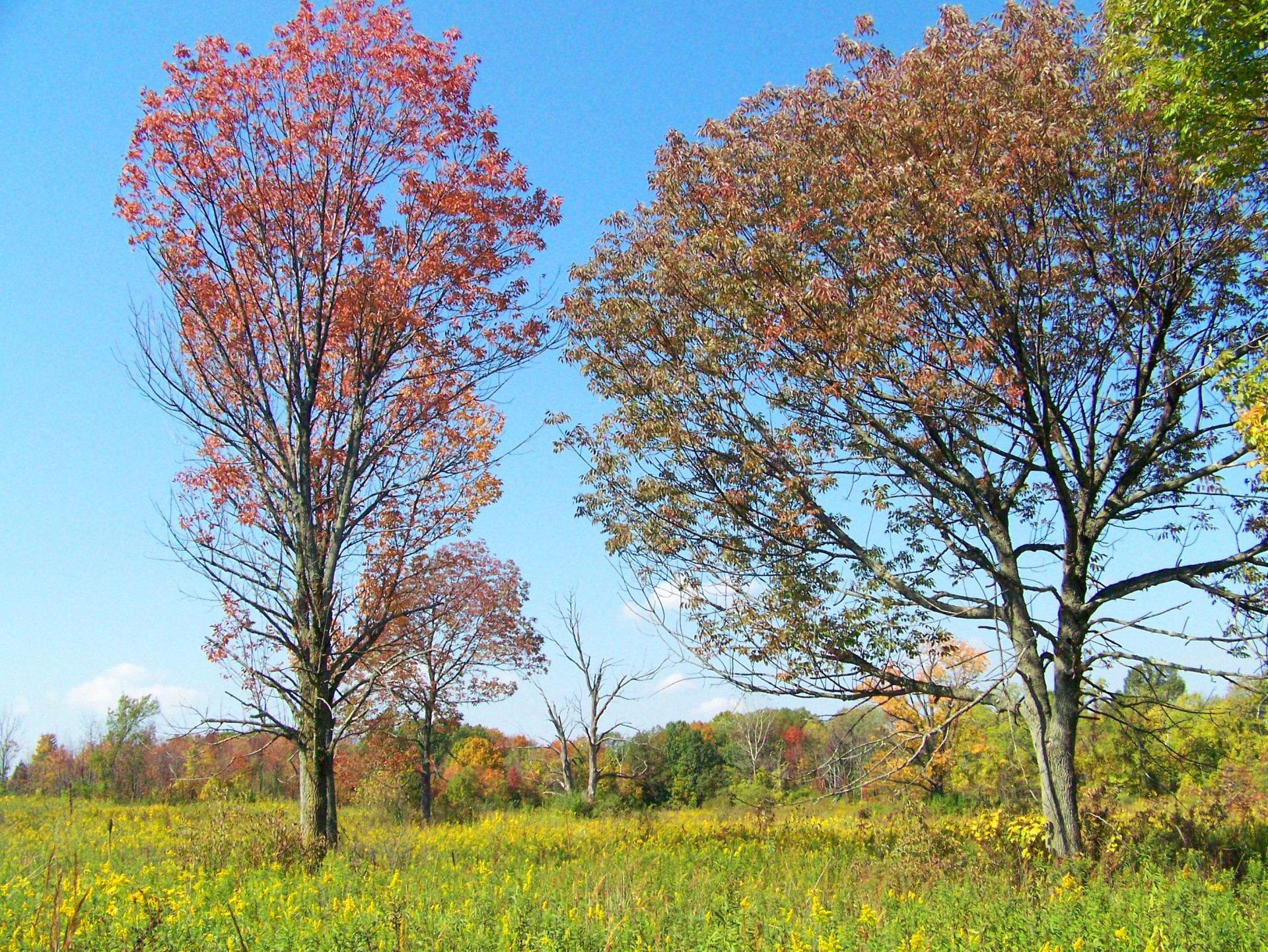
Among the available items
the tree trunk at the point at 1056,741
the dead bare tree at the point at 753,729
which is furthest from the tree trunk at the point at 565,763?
the tree trunk at the point at 1056,741

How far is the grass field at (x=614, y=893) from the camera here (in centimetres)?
445

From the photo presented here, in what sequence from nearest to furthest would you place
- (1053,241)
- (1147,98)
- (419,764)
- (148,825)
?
1. (1147,98)
2. (1053,241)
3. (148,825)
4. (419,764)

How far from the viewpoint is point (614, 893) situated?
6.30 m

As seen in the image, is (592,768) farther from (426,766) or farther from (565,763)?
(426,766)

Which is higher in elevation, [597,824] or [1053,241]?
[1053,241]

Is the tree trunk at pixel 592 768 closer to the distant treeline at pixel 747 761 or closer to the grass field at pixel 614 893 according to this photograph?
the distant treeline at pixel 747 761

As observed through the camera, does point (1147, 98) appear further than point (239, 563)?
No

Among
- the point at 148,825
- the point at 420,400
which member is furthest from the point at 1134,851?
the point at 148,825

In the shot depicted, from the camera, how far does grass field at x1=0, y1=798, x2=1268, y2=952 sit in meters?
4.45

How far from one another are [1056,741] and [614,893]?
562 centimetres

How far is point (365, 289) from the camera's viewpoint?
9750 millimetres

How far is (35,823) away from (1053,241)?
60.2 ft

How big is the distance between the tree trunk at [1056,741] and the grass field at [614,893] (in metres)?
0.37

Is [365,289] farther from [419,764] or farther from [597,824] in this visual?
[419,764]
